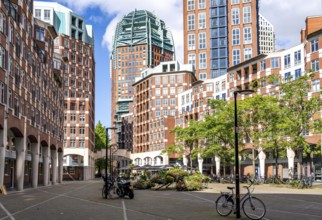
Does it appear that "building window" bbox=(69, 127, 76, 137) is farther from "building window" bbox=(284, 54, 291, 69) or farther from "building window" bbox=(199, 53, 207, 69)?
"building window" bbox=(284, 54, 291, 69)

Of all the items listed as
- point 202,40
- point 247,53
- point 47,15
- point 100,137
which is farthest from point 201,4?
point 100,137

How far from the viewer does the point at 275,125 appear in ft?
142

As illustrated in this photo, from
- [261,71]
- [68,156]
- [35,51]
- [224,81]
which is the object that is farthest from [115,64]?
[35,51]

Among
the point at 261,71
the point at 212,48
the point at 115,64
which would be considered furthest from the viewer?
the point at 115,64

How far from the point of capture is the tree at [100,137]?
135375 mm

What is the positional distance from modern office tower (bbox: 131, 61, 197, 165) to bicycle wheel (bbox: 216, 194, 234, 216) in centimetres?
8917

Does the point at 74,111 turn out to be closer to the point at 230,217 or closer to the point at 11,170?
the point at 11,170

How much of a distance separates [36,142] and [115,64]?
151382mm

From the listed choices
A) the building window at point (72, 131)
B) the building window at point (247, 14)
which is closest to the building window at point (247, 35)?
the building window at point (247, 14)

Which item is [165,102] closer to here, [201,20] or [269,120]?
[201,20]

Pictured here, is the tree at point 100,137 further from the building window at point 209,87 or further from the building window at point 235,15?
the building window at point 209,87

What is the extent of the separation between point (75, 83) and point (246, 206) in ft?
323

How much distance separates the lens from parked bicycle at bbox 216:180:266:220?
15.2m

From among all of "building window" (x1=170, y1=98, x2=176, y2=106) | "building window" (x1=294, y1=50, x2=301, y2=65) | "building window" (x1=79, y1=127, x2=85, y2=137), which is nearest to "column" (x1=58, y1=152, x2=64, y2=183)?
"building window" (x1=79, y1=127, x2=85, y2=137)
